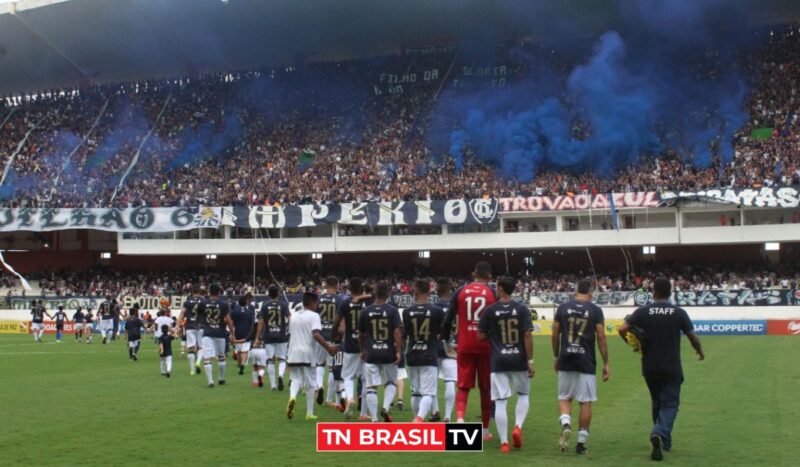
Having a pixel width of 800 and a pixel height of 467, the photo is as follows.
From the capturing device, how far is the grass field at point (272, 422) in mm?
11016

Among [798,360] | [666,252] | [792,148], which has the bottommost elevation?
[798,360]

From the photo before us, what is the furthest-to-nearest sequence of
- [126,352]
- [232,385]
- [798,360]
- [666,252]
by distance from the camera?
[666,252], [126,352], [798,360], [232,385]

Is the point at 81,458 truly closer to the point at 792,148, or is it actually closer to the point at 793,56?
the point at 792,148

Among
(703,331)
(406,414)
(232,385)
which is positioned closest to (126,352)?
(232,385)

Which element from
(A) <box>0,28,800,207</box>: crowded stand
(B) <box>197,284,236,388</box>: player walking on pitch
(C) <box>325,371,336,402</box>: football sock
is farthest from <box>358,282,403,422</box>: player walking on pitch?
(A) <box>0,28,800,207</box>: crowded stand

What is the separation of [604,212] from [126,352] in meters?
30.3

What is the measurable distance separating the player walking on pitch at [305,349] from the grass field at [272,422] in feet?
1.68

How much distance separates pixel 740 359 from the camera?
2623cm

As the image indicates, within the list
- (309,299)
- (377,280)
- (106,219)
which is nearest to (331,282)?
(309,299)

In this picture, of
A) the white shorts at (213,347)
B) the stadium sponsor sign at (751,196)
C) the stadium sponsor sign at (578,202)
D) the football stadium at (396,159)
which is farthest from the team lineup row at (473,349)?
the stadium sponsor sign at (578,202)

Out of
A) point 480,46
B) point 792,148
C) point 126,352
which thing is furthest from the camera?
point 480,46

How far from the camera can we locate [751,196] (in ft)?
162

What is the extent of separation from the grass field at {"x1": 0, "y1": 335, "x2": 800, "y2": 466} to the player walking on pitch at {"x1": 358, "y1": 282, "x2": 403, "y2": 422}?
1.19 meters

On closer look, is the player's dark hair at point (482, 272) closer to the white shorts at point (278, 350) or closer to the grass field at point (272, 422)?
the grass field at point (272, 422)
